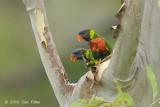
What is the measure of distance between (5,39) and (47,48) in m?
A: 3.94

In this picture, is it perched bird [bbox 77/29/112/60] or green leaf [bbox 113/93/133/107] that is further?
perched bird [bbox 77/29/112/60]

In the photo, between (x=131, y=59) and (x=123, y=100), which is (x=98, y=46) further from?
(x=123, y=100)

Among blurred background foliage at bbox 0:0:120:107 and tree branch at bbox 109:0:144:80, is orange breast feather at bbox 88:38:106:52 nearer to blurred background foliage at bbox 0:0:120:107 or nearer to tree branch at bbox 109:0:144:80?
tree branch at bbox 109:0:144:80

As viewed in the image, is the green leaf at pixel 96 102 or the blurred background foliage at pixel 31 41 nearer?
the green leaf at pixel 96 102

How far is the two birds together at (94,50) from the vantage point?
2771mm

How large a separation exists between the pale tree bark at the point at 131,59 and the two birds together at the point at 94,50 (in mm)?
882

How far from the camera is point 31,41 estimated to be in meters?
5.59

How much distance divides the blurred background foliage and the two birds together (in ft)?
7.20

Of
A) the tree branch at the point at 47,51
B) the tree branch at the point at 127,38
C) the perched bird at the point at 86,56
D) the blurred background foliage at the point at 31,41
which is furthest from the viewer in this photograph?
the blurred background foliage at the point at 31,41

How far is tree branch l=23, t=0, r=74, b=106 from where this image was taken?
195cm

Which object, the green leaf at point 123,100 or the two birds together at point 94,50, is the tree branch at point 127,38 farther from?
the two birds together at point 94,50

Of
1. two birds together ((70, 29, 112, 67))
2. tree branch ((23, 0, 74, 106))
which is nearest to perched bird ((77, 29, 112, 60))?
two birds together ((70, 29, 112, 67))

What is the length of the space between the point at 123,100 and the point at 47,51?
100 centimetres

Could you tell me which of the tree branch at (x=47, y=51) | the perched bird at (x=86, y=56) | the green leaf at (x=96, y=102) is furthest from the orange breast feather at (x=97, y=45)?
the green leaf at (x=96, y=102)
